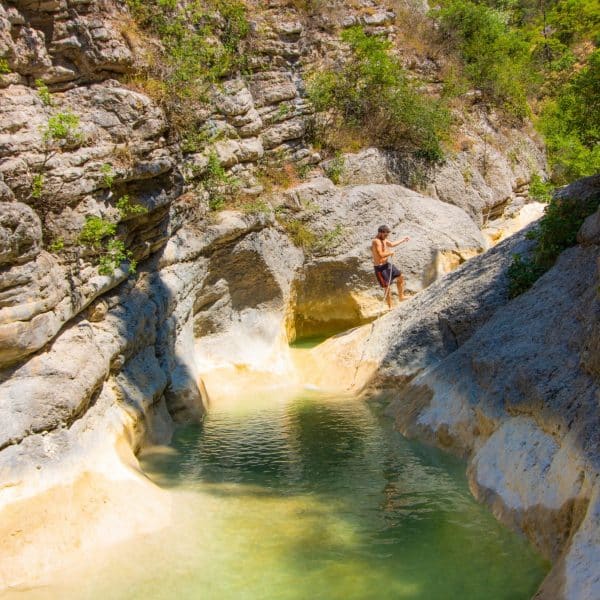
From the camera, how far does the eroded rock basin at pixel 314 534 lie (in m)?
4.72

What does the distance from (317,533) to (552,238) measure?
5782 mm

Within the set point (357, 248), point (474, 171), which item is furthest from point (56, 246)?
point (474, 171)

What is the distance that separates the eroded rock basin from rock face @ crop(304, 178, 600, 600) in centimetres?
32

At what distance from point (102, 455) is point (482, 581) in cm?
377

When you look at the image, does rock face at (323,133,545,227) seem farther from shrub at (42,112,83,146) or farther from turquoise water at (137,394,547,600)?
turquoise water at (137,394,547,600)

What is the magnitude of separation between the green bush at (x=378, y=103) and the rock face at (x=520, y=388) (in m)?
5.99

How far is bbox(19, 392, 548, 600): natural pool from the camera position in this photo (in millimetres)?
4711

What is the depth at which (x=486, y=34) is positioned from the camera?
20031mm

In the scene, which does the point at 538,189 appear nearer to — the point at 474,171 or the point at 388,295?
the point at 474,171

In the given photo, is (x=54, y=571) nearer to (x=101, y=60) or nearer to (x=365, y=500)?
(x=365, y=500)

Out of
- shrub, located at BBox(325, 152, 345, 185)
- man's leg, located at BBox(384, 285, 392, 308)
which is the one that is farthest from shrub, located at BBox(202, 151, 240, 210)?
man's leg, located at BBox(384, 285, 392, 308)

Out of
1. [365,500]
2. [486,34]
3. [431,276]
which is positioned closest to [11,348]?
[365,500]

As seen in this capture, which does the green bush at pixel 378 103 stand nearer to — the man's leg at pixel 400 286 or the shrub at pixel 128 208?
the man's leg at pixel 400 286

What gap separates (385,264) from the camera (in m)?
12.7
